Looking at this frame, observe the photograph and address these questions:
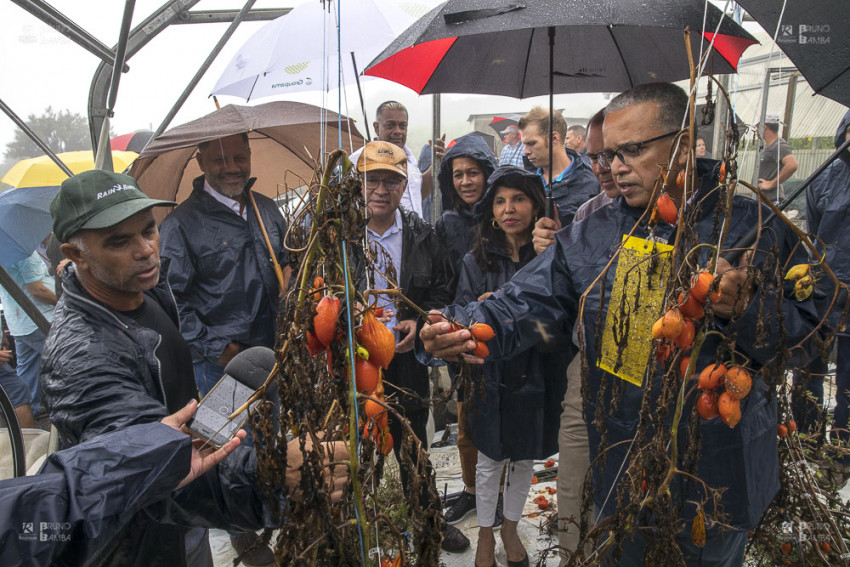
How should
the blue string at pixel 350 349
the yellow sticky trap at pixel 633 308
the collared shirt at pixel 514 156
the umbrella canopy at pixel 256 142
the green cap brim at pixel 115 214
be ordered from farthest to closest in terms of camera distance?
the collared shirt at pixel 514 156
the umbrella canopy at pixel 256 142
the green cap brim at pixel 115 214
the yellow sticky trap at pixel 633 308
the blue string at pixel 350 349

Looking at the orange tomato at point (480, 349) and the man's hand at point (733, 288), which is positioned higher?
the man's hand at point (733, 288)

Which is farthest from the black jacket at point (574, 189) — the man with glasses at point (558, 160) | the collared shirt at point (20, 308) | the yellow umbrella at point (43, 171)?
the collared shirt at point (20, 308)

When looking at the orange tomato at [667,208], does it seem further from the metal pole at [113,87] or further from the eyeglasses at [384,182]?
the metal pole at [113,87]

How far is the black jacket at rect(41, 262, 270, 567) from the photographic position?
4.83 feet

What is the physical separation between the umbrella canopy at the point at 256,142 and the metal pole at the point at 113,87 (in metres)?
0.17

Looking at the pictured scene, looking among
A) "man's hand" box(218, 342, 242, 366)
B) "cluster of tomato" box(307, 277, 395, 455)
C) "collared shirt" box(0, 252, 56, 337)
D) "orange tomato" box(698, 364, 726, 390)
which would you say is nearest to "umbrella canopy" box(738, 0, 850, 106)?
"orange tomato" box(698, 364, 726, 390)

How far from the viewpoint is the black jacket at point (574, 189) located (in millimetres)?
3508

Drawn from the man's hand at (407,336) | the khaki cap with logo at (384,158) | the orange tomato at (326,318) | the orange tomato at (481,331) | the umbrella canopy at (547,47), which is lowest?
the man's hand at (407,336)

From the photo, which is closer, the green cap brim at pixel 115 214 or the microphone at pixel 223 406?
the microphone at pixel 223 406

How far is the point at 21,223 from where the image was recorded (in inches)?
153

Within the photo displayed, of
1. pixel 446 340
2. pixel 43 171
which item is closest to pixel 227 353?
pixel 446 340

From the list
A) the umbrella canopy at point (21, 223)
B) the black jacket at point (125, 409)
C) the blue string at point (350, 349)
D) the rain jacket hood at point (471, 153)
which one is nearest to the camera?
the blue string at point (350, 349)

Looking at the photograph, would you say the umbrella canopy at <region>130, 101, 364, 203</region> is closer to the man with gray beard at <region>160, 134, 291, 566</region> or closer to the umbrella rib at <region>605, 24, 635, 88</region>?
the man with gray beard at <region>160, 134, 291, 566</region>

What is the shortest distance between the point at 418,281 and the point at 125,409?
193 centimetres
